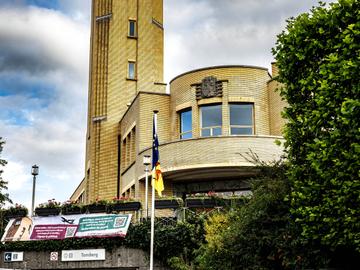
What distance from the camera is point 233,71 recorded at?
105 feet

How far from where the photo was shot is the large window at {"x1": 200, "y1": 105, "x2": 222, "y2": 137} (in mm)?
31672

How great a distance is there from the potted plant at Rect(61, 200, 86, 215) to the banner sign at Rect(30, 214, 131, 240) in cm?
30

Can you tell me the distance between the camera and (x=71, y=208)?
2558cm

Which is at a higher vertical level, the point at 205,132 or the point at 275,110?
the point at 275,110

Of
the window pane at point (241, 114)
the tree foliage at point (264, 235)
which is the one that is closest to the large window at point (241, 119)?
the window pane at point (241, 114)

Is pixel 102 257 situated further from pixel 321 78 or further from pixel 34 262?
pixel 321 78

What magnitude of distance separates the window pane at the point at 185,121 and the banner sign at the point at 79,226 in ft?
32.3

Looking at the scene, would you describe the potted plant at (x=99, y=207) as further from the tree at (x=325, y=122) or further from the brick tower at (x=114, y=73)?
the brick tower at (x=114, y=73)

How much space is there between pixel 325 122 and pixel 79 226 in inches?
516

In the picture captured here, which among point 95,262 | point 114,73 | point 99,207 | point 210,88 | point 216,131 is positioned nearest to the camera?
point 95,262

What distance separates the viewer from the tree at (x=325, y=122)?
14.0 metres

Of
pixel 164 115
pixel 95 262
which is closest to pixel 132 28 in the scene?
pixel 164 115

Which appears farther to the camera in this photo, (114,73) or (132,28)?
(132,28)

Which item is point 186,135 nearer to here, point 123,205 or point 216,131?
point 216,131
